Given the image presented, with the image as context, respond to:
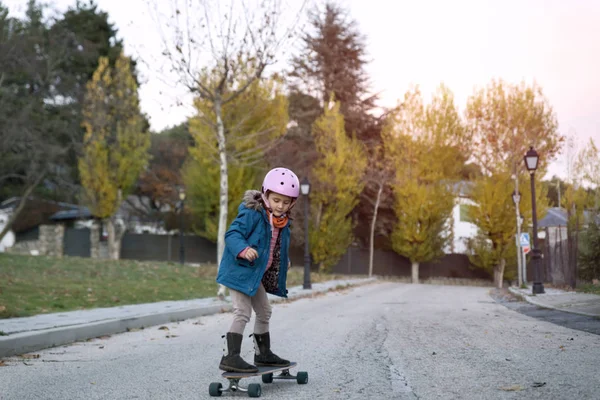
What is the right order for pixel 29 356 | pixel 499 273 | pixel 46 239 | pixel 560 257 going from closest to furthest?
pixel 29 356 < pixel 560 257 < pixel 499 273 < pixel 46 239

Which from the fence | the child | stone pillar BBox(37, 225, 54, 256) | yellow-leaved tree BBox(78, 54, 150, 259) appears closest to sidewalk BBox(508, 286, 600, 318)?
the fence

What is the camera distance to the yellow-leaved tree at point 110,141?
38.0 meters

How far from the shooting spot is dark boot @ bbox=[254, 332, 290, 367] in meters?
5.50

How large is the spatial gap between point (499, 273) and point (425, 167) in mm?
7947

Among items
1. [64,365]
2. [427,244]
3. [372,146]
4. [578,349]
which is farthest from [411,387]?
[372,146]

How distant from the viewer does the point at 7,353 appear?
25.4 feet

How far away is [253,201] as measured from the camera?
5.30m

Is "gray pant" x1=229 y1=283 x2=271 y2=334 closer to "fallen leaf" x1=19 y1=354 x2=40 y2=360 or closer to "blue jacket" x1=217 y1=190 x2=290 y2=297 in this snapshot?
"blue jacket" x1=217 y1=190 x2=290 y2=297

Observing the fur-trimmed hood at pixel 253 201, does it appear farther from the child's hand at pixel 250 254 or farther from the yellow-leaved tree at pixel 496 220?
the yellow-leaved tree at pixel 496 220

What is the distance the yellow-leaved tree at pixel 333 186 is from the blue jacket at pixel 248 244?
1297 inches

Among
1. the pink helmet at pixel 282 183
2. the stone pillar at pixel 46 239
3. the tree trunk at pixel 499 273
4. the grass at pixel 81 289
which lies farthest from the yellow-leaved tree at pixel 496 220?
the pink helmet at pixel 282 183

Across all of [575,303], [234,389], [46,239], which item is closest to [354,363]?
[234,389]

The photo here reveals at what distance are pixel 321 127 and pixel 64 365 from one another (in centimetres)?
3223

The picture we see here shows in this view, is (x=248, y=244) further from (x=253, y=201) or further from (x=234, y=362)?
(x=234, y=362)
